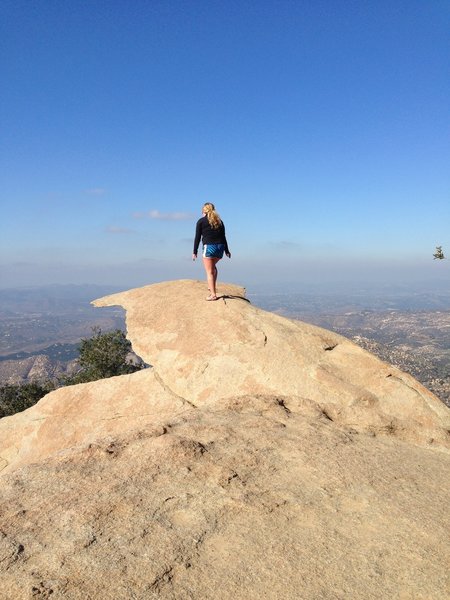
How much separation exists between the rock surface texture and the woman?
2.58 meters

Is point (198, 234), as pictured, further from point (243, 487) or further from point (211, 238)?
point (243, 487)

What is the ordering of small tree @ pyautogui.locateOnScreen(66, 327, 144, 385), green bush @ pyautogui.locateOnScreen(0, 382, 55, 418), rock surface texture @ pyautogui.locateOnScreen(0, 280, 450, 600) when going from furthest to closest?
small tree @ pyautogui.locateOnScreen(66, 327, 144, 385), green bush @ pyautogui.locateOnScreen(0, 382, 55, 418), rock surface texture @ pyautogui.locateOnScreen(0, 280, 450, 600)

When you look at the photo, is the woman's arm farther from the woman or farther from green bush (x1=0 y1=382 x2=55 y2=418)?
green bush (x1=0 y1=382 x2=55 y2=418)

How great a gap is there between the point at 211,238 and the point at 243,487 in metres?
9.04

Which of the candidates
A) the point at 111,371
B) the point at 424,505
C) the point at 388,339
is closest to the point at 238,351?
the point at 424,505

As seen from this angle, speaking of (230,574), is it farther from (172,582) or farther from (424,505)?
(424,505)

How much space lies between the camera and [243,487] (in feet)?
20.2

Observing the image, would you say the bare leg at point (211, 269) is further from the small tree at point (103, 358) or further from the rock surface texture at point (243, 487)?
the small tree at point (103, 358)

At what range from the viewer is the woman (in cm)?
1360

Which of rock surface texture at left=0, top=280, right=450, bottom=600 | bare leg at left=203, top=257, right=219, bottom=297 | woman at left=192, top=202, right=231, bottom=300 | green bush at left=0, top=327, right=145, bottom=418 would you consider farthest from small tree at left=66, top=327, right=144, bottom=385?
rock surface texture at left=0, top=280, right=450, bottom=600

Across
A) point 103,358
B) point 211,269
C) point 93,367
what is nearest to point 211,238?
point 211,269

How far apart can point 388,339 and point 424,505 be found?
204330 mm

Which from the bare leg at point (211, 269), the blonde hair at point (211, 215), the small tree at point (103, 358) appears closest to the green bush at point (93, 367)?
the small tree at point (103, 358)

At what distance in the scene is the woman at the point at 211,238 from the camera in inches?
535
